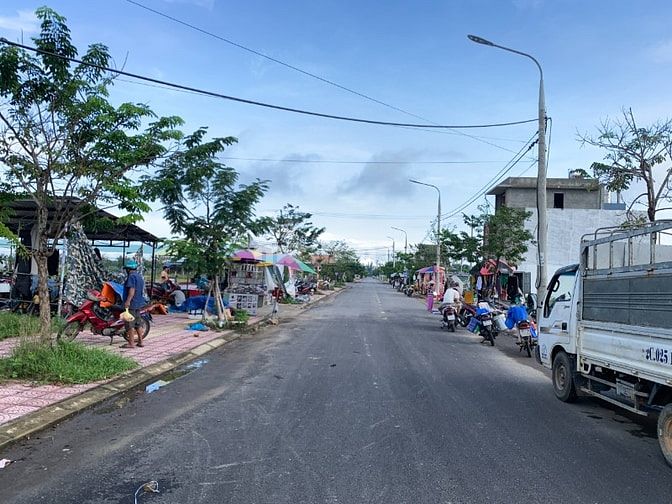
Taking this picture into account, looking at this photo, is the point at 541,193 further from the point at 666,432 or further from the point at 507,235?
the point at 666,432

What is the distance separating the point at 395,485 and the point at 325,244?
6283 centimetres

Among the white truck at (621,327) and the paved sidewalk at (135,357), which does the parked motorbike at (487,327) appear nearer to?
the white truck at (621,327)

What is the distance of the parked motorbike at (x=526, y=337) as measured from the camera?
43.3 ft

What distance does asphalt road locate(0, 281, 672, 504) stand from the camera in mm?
4395

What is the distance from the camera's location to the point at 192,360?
11203 mm

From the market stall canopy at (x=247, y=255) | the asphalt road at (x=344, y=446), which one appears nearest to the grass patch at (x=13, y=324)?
the asphalt road at (x=344, y=446)

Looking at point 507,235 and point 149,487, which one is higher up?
point 507,235

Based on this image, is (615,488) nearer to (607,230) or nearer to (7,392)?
(607,230)

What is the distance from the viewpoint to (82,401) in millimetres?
7062

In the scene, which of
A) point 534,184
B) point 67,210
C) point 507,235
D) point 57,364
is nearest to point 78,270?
point 67,210

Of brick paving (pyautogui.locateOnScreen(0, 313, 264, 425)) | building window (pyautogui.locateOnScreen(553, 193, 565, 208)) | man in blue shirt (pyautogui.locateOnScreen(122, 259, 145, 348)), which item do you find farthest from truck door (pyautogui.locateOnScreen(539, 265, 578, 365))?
building window (pyautogui.locateOnScreen(553, 193, 565, 208))

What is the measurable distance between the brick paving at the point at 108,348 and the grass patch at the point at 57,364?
0.21 meters

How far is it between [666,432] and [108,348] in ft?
30.2

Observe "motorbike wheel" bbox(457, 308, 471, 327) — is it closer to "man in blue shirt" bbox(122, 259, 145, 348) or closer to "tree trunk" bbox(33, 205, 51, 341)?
"man in blue shirt" bbox(122, 259, 145, 348)
